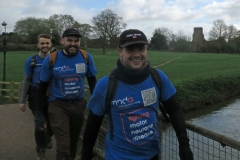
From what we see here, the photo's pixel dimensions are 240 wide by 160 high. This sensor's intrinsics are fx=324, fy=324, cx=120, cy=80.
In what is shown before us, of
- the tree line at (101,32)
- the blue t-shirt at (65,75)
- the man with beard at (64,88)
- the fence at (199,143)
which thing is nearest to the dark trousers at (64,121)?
the man with beard at (64,88)

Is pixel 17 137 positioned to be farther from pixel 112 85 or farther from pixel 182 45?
pixel 182 45

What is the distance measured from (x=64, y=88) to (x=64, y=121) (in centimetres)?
46

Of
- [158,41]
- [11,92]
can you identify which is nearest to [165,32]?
[158,41]

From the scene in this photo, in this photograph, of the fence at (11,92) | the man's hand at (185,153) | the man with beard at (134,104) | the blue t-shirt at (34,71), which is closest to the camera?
the man's hand at (185,153)

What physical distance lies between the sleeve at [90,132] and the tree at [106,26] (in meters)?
63.1

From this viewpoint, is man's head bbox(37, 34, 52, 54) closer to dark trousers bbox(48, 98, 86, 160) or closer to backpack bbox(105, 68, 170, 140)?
dark trousers bbox(48, 98, 86, 160)

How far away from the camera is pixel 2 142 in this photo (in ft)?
24.3

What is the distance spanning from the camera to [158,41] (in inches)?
4117

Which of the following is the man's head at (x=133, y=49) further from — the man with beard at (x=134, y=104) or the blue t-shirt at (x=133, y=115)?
the blue t-shirt at (x=133, y=115)

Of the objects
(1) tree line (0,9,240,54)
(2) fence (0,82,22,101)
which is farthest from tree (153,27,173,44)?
(2) fence (0,82,22,101)

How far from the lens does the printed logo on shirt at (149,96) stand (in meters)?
2.54

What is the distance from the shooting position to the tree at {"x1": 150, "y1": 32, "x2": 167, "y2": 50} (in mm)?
102225

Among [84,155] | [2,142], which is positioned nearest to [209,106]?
[2,142]

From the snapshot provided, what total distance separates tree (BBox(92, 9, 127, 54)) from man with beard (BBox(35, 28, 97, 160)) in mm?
61180
